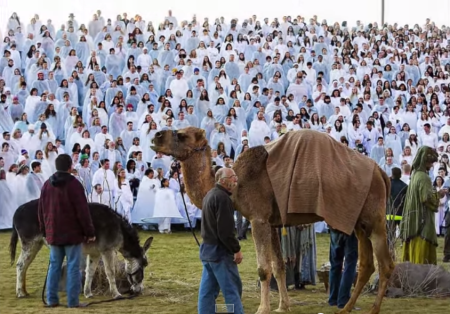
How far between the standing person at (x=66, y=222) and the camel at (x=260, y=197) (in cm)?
103

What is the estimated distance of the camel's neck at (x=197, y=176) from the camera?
10.4 m

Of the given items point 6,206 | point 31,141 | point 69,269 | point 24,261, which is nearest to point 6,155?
point 31,141

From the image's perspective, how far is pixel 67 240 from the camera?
10469mm

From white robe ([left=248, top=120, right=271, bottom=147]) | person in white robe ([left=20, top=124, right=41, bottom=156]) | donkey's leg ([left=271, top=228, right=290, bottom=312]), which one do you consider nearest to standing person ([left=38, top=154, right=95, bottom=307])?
donkey's leg ([left=271, top=228, right=290, bottom=312])

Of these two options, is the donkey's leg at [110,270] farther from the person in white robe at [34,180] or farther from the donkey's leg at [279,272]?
the person in white robe at [34,180]

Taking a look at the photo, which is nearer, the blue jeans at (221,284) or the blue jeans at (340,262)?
the blue jeans at (221,284)

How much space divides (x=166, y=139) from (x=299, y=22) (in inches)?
1204

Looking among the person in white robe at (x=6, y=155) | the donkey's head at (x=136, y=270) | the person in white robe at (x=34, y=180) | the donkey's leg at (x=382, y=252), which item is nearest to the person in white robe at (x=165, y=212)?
the person in white robe at (x=34, y=180)

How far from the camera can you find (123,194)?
20.6 metres

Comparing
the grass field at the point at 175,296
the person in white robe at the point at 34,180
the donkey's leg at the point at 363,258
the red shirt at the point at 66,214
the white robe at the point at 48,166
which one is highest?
the white robe at the point at 48,166

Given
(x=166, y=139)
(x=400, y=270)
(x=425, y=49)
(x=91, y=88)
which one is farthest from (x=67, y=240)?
(x=425, y=49)

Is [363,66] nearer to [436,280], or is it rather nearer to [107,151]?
[107,151]

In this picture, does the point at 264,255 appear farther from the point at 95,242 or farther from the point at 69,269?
the point at 95,242

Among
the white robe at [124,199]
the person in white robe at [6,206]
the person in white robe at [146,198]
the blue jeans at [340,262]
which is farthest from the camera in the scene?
the person in white robe at [146,198]
